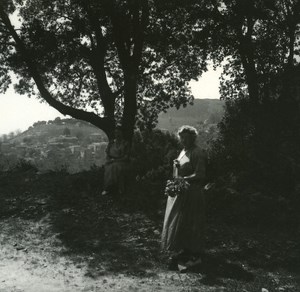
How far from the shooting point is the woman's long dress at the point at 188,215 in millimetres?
6527

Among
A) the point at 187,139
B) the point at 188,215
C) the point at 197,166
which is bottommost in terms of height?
the point at 188,215

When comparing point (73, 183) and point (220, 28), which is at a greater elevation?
point (220, 28)

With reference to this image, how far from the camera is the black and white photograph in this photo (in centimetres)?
658

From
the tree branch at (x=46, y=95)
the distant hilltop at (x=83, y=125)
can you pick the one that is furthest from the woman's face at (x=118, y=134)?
the distant hilltop at (x=83, y=125)

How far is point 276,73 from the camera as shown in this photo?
493 inches

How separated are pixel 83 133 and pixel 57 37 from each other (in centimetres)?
16993

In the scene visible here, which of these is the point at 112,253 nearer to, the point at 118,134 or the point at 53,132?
the point at 118,134

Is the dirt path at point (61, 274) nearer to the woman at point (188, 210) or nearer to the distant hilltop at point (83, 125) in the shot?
the woman at point (188, 210)

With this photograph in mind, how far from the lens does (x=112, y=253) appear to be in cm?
760

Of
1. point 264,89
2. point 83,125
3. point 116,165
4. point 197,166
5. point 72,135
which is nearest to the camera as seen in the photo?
point 197,166

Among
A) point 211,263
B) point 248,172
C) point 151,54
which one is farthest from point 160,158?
point 211,263

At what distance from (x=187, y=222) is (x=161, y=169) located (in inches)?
202

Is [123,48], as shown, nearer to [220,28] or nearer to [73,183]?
[220,28]

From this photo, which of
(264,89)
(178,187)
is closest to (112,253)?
(178,187)
